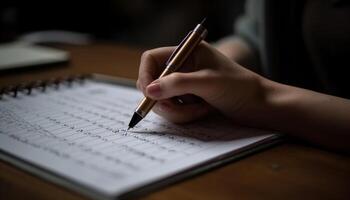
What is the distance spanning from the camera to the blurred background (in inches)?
60.6

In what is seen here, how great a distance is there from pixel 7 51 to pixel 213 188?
82 cm

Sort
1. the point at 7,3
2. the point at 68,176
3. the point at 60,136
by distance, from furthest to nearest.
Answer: the point at 7,3
the point at 60,136
the point at 68,176

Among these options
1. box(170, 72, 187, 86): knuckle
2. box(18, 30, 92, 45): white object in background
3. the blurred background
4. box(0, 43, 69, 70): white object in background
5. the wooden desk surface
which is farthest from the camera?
the blurred background

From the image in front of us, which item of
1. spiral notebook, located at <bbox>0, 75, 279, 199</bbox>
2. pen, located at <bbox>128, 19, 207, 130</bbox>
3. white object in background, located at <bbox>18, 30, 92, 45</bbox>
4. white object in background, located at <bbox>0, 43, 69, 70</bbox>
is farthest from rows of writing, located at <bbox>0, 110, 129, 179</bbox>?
white object in background, located at <bbox>18, 30, 92, 45</bbox>

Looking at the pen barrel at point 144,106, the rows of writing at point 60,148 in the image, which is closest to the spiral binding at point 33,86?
the rows of writing at point 60,148

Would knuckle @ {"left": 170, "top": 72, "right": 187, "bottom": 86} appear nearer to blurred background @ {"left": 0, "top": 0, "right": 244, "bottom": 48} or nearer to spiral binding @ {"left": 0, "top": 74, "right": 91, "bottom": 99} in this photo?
spiral binding @ {"left": 0, "top": 74, "right": 91, "bottom": 99}

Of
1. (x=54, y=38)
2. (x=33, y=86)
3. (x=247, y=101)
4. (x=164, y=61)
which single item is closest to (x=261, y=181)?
(x=247, y=101)

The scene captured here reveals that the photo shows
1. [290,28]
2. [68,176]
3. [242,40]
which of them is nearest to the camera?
[68,176]

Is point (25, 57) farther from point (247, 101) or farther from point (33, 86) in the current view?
point (247, 101)

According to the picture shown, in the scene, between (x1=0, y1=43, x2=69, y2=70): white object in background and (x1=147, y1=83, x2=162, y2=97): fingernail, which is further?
(x1=0, y1=43, x2=69, y2=70): white object in background

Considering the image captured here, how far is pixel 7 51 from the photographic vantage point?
3.53 ft

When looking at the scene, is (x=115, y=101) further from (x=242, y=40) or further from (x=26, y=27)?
(x=26, y=27)

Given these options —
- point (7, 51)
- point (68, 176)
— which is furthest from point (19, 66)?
point (68, 176)

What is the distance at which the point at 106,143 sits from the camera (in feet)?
1.57
